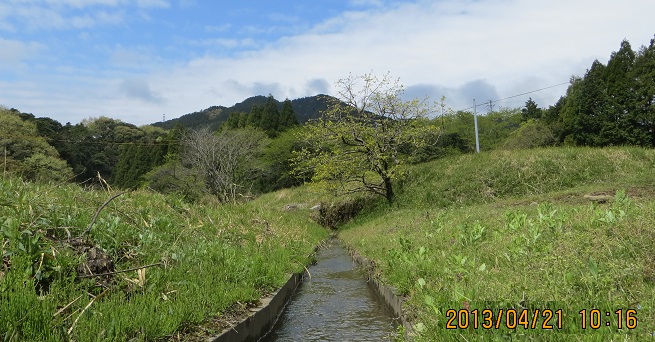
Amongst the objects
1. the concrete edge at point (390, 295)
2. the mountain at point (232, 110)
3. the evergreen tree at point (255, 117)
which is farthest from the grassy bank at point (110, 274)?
the mountain at point (232, 110)

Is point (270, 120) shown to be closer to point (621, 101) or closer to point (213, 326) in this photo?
point (621, 101)

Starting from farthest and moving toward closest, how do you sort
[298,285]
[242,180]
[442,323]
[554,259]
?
[242,180]
[298,285]
[554,259]
[442,323]

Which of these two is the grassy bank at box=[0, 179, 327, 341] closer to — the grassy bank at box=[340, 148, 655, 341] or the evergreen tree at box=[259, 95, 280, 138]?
the grassy bank at box=[340, 148, 655, 341]

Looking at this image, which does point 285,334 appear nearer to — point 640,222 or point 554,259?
point 554,259

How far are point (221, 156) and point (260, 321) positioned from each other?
3255cm

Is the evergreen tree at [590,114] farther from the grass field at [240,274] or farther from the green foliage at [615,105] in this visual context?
the grass field at [240,274]

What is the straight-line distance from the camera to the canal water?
4.49 meters

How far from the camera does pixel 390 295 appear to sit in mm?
5188

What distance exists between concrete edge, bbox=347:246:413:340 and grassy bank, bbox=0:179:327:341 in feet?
4.76

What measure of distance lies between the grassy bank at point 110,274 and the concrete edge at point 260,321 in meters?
0.13

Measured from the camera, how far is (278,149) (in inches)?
1654

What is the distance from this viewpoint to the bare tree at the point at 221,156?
114ft

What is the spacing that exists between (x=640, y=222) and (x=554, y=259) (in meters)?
1.08

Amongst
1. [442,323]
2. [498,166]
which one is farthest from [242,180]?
[442,323]
